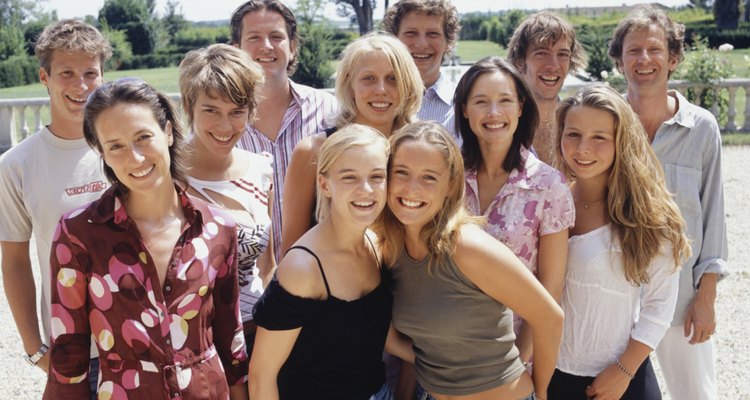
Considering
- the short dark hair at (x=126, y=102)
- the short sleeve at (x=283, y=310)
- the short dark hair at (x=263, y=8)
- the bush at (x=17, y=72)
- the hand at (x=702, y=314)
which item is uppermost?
the short dark hair at (x=263, y=8)

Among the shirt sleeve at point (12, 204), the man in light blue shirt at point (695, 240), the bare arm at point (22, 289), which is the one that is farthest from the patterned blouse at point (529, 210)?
the bare arm at point (22, 289)

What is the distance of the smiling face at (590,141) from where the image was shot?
300 centimetres

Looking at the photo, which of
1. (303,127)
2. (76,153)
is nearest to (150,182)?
(76,153)

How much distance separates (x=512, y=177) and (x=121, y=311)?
1641 mm

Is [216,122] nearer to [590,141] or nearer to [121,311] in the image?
[121,311]

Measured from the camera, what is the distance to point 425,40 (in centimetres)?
450

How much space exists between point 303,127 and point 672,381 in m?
2.47

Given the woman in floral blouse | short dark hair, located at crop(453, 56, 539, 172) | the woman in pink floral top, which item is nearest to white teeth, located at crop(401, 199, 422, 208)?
the woman in pink floral top

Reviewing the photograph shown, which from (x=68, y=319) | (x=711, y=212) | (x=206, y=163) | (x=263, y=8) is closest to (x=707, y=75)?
(x=711, y=212)

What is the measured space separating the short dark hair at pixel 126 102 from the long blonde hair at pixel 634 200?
1.73 m

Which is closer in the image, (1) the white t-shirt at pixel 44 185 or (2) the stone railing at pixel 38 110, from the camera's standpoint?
(1) the white t-shirt at pixel 44 185

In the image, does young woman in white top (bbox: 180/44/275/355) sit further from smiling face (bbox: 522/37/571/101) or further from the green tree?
the green tree

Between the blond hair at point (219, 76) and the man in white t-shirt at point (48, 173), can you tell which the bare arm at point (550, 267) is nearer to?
the blond hair at point (219, 76)

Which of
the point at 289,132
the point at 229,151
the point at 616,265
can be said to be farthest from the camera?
the point at 289,132
